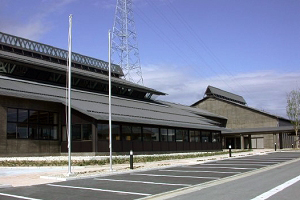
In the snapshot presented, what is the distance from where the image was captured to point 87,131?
30.7 metres

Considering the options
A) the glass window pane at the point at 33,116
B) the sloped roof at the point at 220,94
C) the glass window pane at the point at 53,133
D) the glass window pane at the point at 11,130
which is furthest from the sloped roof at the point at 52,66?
the sloped roof at the point at 220,94

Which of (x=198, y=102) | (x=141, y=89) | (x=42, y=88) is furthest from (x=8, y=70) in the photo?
(x=198, y=102)

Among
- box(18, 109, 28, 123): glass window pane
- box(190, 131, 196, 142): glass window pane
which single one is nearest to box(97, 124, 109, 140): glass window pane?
box(18, 109, 28, 123): glass window pane

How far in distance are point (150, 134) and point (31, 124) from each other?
40.0 ft

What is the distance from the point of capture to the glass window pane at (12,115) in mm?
28094

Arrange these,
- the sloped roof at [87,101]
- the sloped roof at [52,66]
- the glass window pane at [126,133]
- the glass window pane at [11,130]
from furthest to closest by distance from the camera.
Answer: the sloped roof at [52,66] < the glass window pane at [126,133] < the sloped roof at [87,101] < the glass window pane at [11,130]

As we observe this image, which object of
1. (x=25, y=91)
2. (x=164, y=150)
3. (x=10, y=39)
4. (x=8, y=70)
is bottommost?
(x=164, y=150)

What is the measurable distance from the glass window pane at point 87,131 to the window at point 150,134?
7115mm

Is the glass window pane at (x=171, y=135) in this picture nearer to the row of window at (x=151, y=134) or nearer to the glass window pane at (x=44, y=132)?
the row of window at (x=151, y=134)

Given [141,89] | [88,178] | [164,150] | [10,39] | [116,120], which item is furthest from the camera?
[141,89]

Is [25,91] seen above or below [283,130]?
above

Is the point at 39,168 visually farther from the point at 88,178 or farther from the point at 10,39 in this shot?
the point at 10,39

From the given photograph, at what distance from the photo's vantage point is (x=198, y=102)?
80.1m

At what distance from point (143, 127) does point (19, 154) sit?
12.4m
